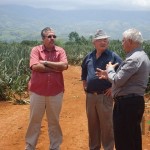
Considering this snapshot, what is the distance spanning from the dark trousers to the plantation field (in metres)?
1.62

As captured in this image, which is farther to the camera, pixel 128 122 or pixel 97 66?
pixel 97 66

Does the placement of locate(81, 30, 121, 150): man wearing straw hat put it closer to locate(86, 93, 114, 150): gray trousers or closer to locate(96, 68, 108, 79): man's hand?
locate(86, 93, 114, 150): gray trousers

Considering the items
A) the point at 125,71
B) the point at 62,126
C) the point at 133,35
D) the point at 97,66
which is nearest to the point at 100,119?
the point at 97,66

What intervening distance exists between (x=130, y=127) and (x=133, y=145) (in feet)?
0.86

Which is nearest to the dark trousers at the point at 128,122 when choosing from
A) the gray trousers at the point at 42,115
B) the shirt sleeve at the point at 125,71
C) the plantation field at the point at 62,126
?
the shirt sleeve at the point at 125,71

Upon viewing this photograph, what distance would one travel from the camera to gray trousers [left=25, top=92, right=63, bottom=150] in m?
6.13

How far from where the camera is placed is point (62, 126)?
8.28 metres

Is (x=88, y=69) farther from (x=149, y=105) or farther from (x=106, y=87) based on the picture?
(x=149, y=105)

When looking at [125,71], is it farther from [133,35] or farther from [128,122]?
[128,122]

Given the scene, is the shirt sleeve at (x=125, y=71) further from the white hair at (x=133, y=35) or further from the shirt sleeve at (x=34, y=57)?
the shirt sleeve at (x=34, y=57)

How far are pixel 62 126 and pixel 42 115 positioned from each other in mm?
2121

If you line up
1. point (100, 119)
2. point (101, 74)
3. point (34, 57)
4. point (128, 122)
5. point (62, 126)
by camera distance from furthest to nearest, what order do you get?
point (62, 126)
point (34, 57)
point (100, 119)
point (101, 74)
point (128, 122)

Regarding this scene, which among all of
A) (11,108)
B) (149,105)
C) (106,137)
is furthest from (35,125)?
(149,105)

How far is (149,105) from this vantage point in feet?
33.6
